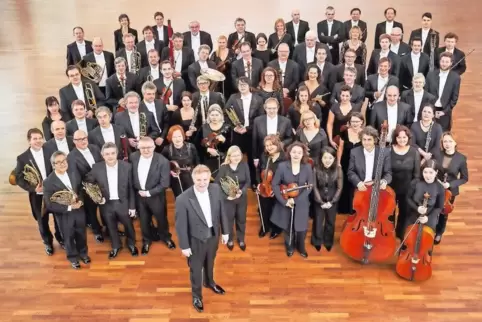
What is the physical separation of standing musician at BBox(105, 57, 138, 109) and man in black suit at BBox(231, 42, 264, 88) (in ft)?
3.52

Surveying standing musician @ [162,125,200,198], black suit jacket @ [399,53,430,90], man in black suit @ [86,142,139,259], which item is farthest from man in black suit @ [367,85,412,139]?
man in black suit @ [86,142,139,259]

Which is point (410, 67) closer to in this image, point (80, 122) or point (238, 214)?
point (238, 214)

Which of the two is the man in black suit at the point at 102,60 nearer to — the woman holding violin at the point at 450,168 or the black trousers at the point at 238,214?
the black trousers at the point at 238,214

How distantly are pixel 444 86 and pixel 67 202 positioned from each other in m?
3.85

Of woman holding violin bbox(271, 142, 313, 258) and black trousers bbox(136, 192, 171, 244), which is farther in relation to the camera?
black trousers bbox(136, 192, 171, 244)

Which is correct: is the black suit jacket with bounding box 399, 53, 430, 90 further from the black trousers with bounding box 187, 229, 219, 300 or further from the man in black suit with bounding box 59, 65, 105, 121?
the man in black suit with bounding box 59, 65, 105, 121

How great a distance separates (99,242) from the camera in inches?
199

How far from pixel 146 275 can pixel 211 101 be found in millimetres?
1762

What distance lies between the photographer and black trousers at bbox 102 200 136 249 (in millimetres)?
4582

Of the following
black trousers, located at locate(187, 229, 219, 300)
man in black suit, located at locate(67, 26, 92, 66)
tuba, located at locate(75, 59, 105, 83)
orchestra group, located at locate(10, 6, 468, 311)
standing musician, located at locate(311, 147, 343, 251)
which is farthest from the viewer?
man in black suit, located at locate(67, 26, 92, 66)

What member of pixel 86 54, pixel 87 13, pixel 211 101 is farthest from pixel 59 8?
pixel 211 101

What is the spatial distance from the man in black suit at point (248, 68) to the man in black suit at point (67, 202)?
224 cm

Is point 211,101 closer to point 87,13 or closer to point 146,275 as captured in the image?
point 146,275

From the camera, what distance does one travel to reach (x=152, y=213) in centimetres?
487
